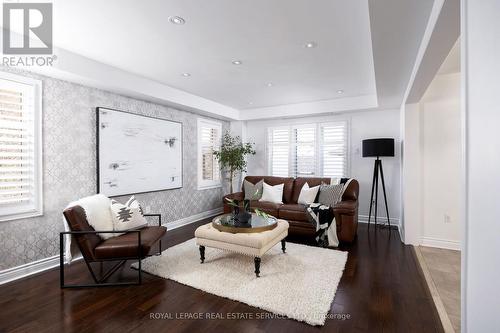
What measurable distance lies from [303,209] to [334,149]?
1938mm

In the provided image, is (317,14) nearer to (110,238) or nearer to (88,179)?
(110,238)

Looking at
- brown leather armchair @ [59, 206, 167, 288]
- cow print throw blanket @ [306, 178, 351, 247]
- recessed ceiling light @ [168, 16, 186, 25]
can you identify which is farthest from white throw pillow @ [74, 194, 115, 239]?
cow print throw blanket @ [306, 178, 351, 247]

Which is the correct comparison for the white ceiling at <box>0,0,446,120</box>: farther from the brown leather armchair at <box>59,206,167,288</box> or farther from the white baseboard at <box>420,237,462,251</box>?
the white baseboard at <box>420,237,462,251</box>

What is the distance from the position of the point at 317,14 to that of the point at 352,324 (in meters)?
2.64

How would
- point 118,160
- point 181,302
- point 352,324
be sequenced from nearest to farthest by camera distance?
point 352,324
point 181,302
point 118,160

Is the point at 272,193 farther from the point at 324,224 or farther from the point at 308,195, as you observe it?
the point at 324,224

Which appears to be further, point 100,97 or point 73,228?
point 100,97

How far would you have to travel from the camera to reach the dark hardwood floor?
200 cm

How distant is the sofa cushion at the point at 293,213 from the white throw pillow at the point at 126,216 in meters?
2.26

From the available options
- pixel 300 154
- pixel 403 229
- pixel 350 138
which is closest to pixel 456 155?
pixel 403 229

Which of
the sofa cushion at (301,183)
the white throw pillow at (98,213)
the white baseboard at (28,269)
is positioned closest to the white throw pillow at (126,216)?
the white throw pillow at (98,213)

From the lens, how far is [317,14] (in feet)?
7.16

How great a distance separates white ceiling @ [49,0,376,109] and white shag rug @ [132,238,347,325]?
2.57 meters

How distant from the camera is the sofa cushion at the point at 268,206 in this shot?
175 inches
